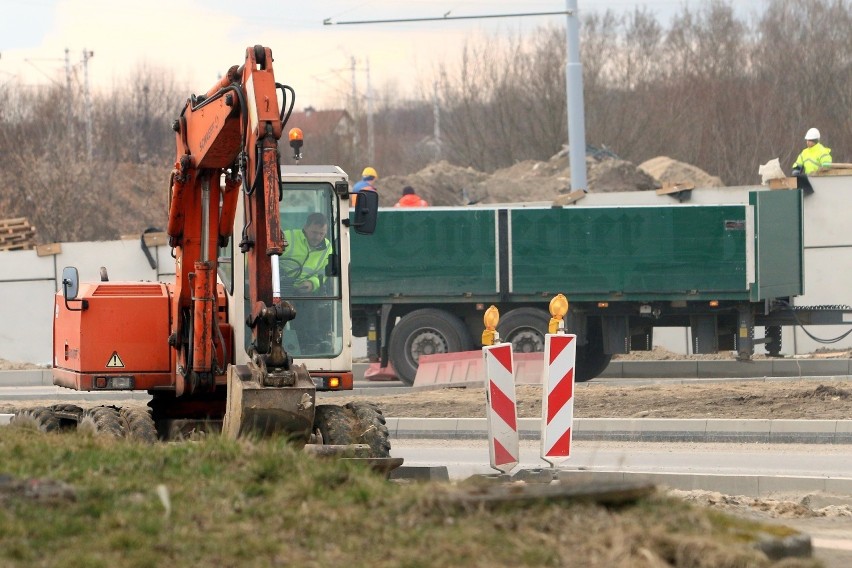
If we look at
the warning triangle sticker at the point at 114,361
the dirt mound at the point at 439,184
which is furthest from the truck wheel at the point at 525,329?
the dirt mound at the point at 439,184

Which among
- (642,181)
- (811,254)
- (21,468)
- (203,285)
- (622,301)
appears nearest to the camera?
(21,468)

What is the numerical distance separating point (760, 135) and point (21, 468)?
48955 mm

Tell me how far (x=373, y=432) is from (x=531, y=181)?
30.3m

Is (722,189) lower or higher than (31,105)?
lower

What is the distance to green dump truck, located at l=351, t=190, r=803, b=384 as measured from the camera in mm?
20438

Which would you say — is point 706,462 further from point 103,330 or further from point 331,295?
point 103,330

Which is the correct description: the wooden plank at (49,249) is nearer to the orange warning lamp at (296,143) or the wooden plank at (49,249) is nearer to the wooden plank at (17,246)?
the wooden plank at (17,246)

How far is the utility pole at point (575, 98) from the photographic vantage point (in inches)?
1027

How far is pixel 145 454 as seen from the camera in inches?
268

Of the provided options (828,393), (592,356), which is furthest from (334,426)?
(592,356)

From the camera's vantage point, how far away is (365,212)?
1009 centimetres

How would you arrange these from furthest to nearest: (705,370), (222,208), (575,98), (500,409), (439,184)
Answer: (439,184) < (575,98) < (705,370) < (500,409) < (222,208)

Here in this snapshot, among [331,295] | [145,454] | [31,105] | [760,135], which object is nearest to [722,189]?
[331,295]

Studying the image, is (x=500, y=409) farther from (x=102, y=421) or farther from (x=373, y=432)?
(x=102, y=421)
